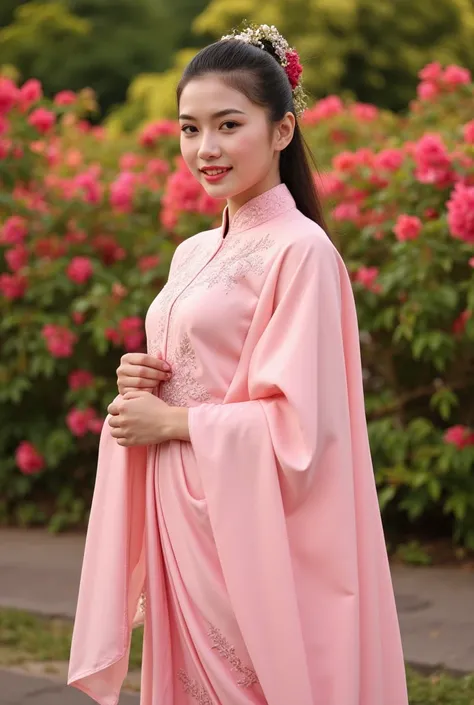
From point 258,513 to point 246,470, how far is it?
3.3 inches

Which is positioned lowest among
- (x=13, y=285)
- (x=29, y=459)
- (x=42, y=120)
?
(x=29, y=459)

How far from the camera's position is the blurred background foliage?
59.3 ft

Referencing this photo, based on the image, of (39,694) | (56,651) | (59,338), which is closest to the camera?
(39,694)

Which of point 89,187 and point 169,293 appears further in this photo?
point 89,187

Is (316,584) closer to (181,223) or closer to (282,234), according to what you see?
(282,234)

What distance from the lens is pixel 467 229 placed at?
14.4 ft

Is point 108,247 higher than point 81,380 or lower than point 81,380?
higher

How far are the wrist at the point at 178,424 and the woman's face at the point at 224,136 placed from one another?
1.44 ft

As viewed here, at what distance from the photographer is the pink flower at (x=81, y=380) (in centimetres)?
589

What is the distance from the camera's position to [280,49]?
2.39 m

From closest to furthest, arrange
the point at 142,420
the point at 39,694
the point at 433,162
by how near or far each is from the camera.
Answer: the point at 142,420, the point at 39,694, the point at 433,162

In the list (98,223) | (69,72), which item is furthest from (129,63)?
(98,223)

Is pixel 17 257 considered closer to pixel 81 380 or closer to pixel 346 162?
pixel 81 380

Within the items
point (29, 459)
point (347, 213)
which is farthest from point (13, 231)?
point (347, 213)
